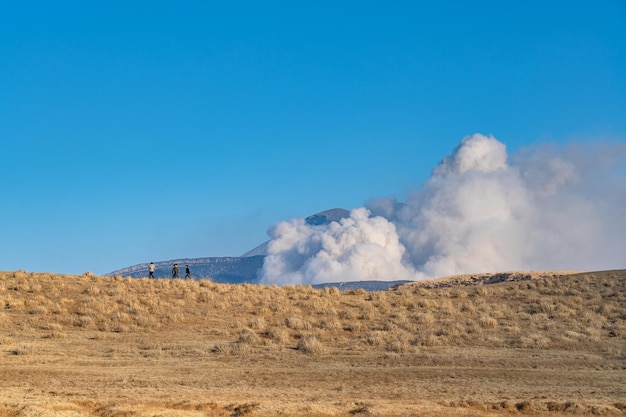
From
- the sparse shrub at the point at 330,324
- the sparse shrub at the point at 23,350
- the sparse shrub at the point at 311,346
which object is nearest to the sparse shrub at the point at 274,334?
the sparse shrub at the point at 311,346

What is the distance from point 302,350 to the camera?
87.9 feet

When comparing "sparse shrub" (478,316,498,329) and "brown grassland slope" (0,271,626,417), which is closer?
"brown grassland slope" (0,271,626,417)

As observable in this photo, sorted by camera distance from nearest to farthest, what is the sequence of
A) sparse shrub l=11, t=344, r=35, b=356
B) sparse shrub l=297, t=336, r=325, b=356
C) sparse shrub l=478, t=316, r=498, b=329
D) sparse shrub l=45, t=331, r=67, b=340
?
sparse shrub l=11, t=344, r=35, b=356 → sparse shrub l=297, t=336, r=325, b=356 → sparse shrub l=45, t=331, r=67, b=340 → sparse shrub l=478, t=316, r=498, b=329

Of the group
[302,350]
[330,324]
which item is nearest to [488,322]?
[330,324]

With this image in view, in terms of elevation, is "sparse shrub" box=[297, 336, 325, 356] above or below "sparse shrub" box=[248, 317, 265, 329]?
below

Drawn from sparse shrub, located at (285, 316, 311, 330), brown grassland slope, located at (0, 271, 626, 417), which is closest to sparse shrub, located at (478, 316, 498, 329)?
brown grassland slope, located at (0, 271, 626, 417)

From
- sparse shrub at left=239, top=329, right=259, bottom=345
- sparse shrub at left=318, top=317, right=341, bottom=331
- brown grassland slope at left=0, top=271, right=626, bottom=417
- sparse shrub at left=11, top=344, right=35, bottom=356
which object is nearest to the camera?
brown grassland slope at left=0, top=271, right=626, bottom=417

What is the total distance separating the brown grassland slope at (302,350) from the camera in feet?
57.3

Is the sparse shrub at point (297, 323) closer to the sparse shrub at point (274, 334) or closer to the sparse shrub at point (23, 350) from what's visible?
the sparse shrub at point (274, 334)

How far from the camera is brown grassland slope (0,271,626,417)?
1747 centimetres

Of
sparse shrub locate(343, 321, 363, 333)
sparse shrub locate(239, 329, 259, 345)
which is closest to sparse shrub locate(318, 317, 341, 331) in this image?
sparse shrub locate(343, 321, 363, 333)

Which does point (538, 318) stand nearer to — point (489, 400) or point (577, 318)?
point (577, 318)

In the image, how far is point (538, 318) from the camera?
111 feet

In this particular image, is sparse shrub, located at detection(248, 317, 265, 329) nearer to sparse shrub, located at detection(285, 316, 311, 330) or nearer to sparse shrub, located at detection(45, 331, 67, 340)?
sparse shrub, located at detection(285, 316, 311, 330)
